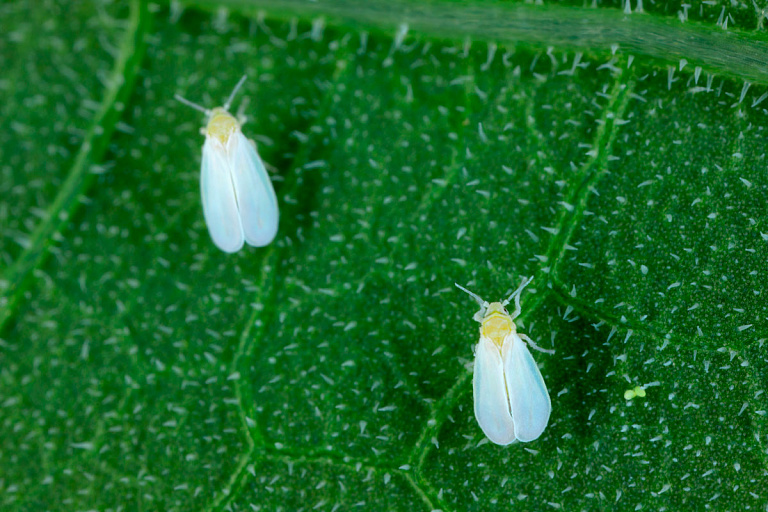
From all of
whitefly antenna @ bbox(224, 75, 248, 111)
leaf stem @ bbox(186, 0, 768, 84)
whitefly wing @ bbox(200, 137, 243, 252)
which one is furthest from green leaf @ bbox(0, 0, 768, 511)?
whitefly wing @ bbox(200, 137, 243, 252)

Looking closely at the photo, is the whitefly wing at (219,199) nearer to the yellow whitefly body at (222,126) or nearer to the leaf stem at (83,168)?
the yellow whitefly body at (222,126)

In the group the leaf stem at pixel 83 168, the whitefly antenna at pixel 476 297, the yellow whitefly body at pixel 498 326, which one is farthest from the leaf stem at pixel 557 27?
the yellow whitefly body at pixel 498 326

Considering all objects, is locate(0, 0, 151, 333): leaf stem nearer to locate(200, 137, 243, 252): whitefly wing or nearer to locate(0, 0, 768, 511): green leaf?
locate(0, 0, 768, 511): green leaf

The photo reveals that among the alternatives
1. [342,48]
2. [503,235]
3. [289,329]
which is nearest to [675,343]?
[503,235]

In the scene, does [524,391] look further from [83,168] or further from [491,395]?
[83,168]

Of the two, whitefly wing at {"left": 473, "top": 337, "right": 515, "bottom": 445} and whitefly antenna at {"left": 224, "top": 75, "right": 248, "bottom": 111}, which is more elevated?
whitefly antenna at {"left": 224, "top": 75, "right": 248, "bottom": 111}

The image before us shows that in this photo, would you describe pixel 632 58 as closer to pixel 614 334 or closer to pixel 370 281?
pixel 614 334
